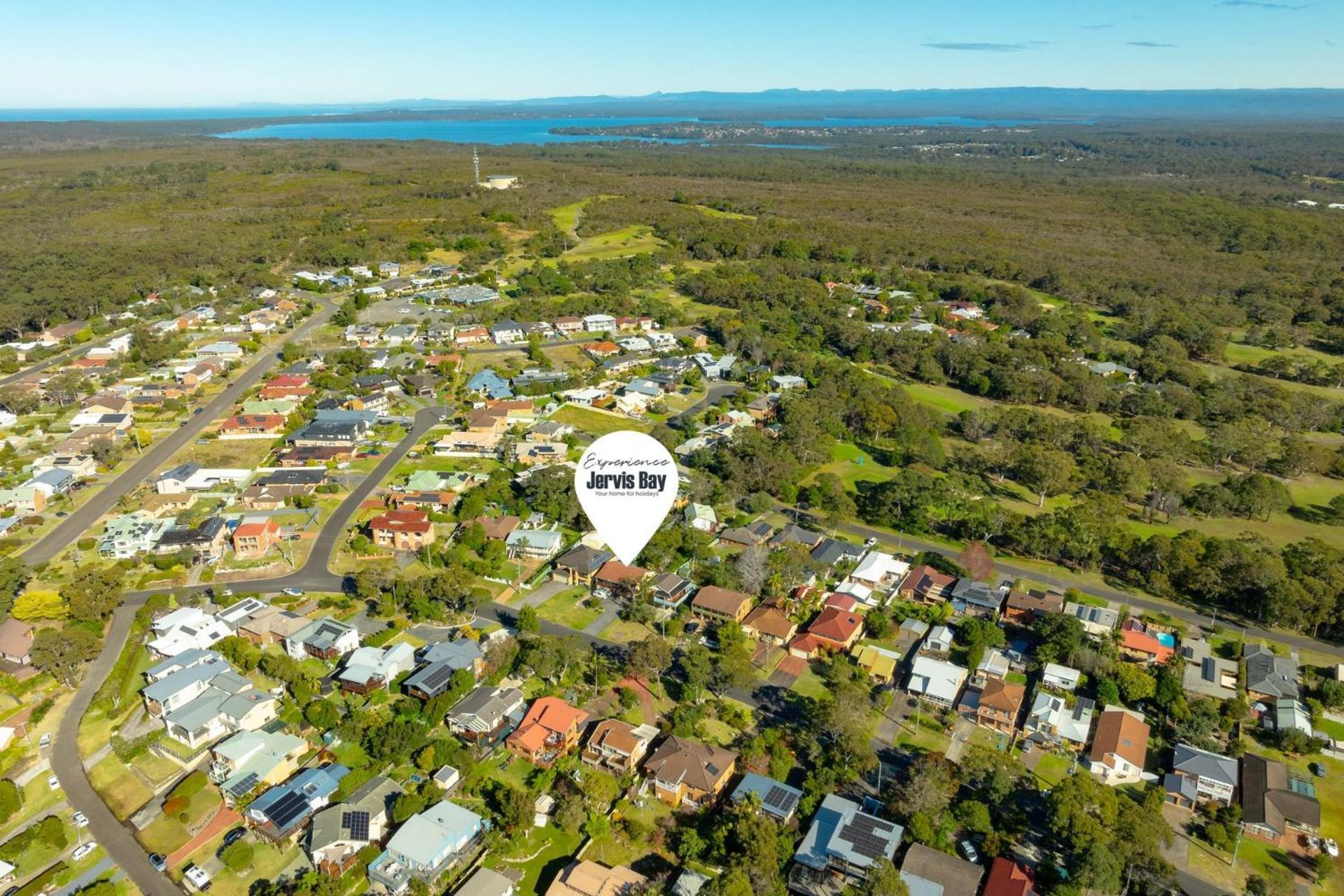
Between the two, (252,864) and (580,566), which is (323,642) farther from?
(580,566)

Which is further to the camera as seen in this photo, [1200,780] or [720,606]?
[720,606]

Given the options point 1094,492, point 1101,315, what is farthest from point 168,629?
point 1101,315

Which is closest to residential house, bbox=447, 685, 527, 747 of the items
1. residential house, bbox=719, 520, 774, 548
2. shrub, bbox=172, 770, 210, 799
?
shrub, bbox=172, 770, 210, 799

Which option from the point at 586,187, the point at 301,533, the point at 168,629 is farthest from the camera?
the point at 586,187

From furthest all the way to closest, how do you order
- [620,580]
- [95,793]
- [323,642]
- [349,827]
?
[620,580], [323,642], [95,793], [349,827]

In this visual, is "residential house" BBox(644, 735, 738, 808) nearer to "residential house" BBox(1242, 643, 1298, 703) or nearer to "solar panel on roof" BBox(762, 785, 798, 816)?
"solar panel on roof" BBox(762, 785, 798, 816)

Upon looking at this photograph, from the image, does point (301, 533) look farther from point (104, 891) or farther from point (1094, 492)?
point (1094, 492)

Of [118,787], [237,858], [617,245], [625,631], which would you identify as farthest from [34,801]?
[617,245]
